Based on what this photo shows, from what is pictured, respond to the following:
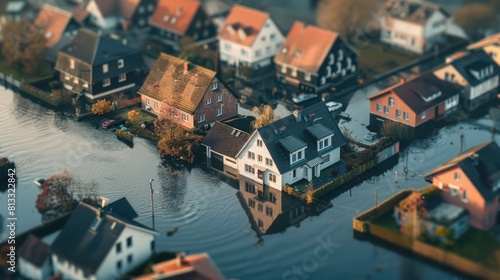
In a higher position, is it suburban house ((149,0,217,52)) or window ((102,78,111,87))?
suburban house ((149,0,217,52))

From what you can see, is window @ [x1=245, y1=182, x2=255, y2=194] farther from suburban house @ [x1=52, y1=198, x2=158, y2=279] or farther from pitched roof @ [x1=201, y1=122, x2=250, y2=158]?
suburban house @ [x1=52, y1=198, x2=158, y2=279]

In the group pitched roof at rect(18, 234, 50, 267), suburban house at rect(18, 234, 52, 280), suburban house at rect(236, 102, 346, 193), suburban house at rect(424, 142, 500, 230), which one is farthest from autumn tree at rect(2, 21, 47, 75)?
suburban house at rect(424, 142, 500, 230)

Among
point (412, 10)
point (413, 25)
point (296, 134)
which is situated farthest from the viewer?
point (412, 10)

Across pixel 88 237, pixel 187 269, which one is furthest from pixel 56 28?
pixel 187 269

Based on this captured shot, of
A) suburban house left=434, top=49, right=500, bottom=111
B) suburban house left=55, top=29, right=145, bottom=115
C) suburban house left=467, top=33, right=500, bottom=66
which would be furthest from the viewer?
suburban house left=467, top=33, right=500, bottom=66

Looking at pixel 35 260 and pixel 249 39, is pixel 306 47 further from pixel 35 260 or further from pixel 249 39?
pixel 35 260

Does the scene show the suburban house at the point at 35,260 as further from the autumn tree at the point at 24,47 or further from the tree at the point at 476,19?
the tree at the point at 476,19

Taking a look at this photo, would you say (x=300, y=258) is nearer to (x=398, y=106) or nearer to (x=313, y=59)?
(x=398, y=106)
